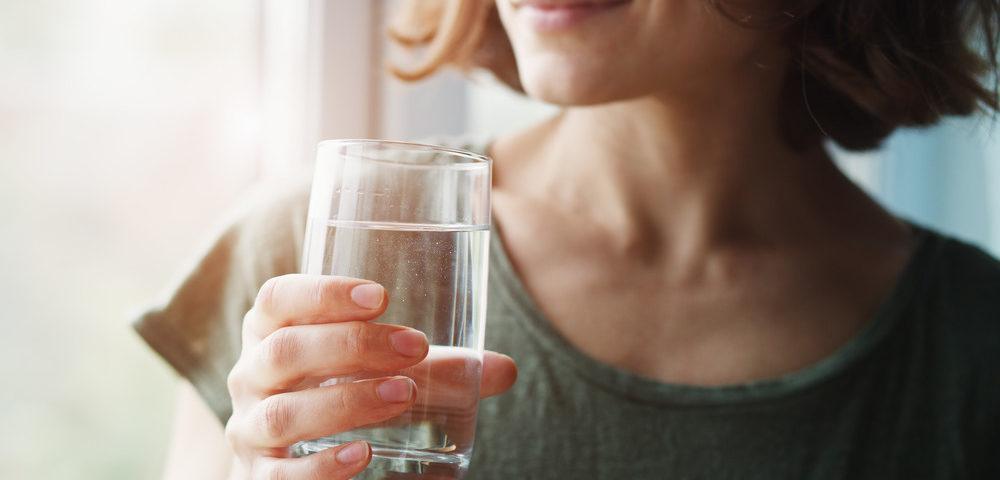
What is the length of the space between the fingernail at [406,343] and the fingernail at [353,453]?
0.07 meters

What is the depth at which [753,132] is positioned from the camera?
1140 millimetres

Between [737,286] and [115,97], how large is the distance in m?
0.79

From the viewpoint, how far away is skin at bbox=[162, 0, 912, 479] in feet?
2.85

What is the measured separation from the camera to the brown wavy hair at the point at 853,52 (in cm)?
96

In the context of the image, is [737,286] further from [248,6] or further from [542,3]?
[248,6]

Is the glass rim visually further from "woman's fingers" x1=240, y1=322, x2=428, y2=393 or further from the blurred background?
the blurred background

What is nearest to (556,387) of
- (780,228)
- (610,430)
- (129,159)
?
(610,430)

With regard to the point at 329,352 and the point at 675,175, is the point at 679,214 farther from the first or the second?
the point at 329,352

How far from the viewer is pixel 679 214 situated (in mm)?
1099

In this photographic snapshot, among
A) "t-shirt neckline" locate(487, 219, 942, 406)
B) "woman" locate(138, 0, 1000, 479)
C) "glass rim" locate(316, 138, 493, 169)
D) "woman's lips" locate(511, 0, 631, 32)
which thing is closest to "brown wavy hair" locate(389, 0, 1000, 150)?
"woman" locate(138, 0, 1000, 479)

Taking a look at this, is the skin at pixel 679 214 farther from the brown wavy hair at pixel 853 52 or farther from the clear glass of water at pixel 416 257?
the clear glass of water at pixel 416 257

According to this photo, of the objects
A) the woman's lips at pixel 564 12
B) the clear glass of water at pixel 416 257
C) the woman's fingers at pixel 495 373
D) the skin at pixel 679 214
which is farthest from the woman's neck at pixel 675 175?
the clear glass of water at pixel 416 257

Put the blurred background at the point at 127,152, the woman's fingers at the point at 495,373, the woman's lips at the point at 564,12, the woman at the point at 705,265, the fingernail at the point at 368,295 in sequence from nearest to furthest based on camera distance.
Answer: the fingernail at the point at 368,295, the woman's fingers at the point at 495,373, the woman's lips at the point at 564,12, the woman at the point at 705,265, the blurred background at the point at 127,152

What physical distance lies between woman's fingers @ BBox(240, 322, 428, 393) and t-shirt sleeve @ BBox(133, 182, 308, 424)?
321mm
